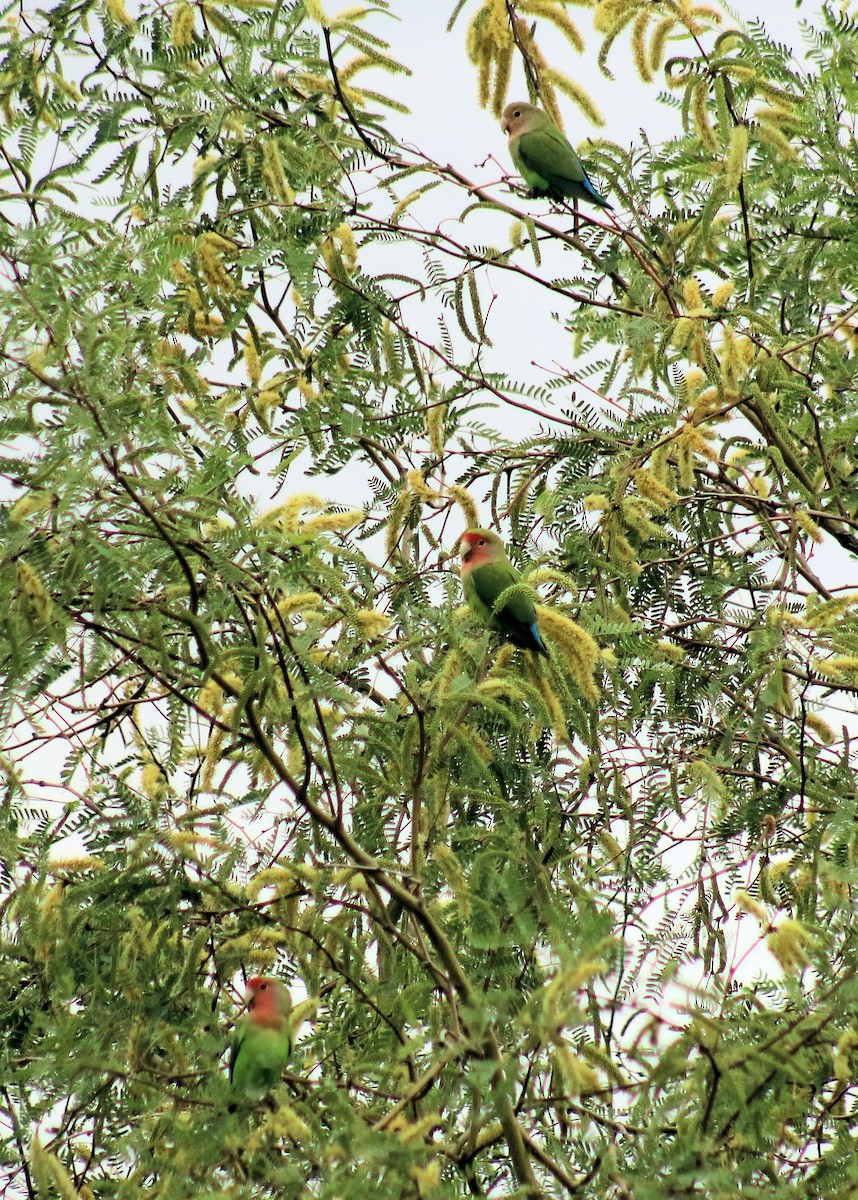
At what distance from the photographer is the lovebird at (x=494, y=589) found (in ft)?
12.6

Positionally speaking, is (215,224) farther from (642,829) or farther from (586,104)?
(642,829)

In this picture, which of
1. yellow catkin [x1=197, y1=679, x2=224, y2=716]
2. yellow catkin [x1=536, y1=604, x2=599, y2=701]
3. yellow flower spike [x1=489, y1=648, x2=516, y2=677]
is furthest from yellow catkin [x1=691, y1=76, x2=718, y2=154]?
yellow catkin [x1=197, y1=679, x2=224, y2=716]

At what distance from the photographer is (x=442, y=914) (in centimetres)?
464

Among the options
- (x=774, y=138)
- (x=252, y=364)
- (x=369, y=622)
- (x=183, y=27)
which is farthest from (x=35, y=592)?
(x=774, y=138)

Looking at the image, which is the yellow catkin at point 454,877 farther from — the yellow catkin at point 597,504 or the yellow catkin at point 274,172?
the yellow catkin at point 274,172

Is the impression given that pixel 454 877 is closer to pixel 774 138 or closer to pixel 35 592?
pixel 35 592

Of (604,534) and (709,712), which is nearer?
(604,534)

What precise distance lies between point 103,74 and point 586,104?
1.73 meters

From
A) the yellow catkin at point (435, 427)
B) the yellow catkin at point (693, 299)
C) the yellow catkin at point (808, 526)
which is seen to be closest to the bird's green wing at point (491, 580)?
the yellow catkin at point (435, 427)

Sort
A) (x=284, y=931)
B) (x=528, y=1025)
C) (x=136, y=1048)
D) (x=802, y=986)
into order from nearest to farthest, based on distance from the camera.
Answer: (x=528, y=1025), (x=802, y=986), (x=136, y=1048), (x=284, y=931)

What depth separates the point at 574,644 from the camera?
3584mm

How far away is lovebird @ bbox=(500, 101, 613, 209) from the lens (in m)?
5.71

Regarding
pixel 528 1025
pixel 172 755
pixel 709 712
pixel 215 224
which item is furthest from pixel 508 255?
pixel 528 1025

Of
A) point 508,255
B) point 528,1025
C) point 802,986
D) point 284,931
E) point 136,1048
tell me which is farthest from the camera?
point 508,255
